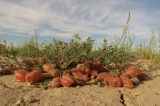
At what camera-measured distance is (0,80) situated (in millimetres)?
5113

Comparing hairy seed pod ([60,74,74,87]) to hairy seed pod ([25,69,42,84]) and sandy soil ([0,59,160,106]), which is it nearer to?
sandy soil ([0,59,160,106])

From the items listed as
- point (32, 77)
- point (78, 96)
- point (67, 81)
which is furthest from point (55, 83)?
point (78, 96)

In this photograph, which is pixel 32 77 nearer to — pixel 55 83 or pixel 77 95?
pixel 55 83

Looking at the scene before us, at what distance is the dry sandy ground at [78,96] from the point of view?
4203 mm

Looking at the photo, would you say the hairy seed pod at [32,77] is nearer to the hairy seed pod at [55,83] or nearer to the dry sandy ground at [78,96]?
the dry sandy ground at [78,96]

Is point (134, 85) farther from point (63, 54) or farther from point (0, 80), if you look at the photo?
point (0, 80)

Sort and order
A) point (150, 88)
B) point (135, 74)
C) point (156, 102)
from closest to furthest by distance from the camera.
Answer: point (156, 102) < point (150, 88) < point (135, 74)

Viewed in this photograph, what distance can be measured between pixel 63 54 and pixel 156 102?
1.85 m

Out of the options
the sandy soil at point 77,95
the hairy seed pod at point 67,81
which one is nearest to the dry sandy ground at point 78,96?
the sandy soil at point 77,95

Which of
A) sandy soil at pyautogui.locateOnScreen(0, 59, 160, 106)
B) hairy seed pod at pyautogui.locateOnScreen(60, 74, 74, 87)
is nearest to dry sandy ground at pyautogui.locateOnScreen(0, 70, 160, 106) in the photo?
sandy soil at pyautogui.locateOnScreen(0, 59, 160, 106)

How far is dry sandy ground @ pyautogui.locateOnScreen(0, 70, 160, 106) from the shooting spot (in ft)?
13.8

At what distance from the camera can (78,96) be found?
4426 millimetres

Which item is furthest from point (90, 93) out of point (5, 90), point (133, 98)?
point (5, 90)

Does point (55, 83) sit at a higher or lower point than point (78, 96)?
higher
